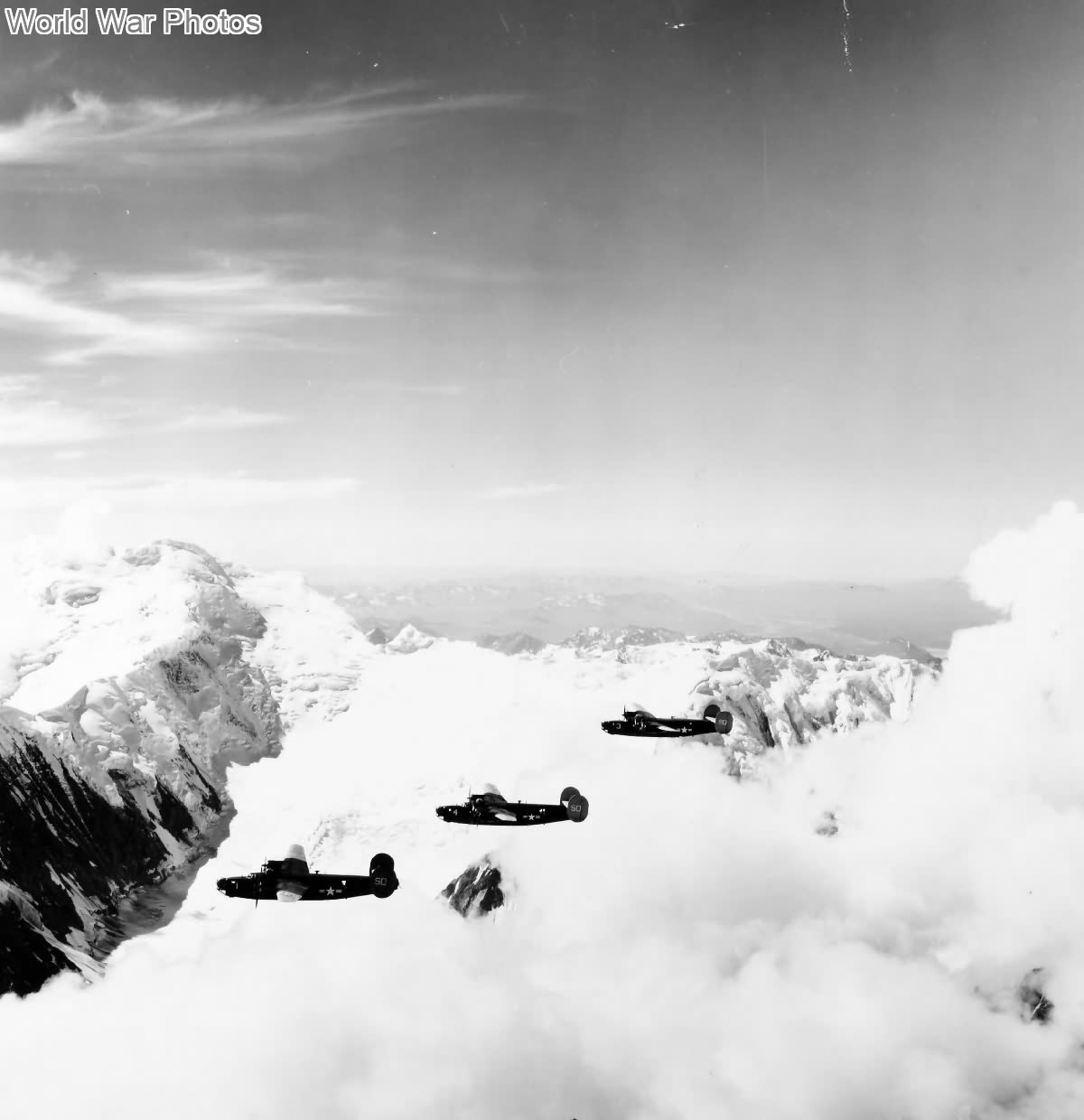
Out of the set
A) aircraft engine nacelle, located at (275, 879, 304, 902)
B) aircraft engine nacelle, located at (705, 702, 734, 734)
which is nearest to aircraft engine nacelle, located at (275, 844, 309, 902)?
aircraft engine nacelle, located at (275, 879, 304, 902)

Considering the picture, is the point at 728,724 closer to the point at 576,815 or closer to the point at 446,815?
the point at 576,815

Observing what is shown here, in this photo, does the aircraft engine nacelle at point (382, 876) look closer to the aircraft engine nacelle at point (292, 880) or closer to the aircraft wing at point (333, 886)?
the aircraft wing at point (333, 886)

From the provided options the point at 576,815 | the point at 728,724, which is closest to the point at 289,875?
the point at 576,815

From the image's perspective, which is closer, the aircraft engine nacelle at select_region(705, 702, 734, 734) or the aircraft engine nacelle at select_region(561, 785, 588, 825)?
the aircraft engine nacelle at select_region(561, 785, 588, 825)

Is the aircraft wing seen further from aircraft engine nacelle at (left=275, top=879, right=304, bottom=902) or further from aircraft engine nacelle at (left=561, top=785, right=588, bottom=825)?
aircraft engine nacelle at (left=561, top=785, right=588, bottom=825)

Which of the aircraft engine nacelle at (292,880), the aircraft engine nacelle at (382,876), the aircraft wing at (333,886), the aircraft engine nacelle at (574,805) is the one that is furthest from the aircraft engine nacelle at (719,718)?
the aircraft engine nacelle at (292,880)

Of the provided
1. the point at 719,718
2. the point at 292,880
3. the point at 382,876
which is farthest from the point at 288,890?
the point at 719,718

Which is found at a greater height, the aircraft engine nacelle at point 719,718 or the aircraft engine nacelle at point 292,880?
the aircraft engine nacelle at point 292,880

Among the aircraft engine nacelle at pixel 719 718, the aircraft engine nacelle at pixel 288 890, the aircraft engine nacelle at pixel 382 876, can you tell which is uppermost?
the aircraft engine nacelle at pixel 288 890

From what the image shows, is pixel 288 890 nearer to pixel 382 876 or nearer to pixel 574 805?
pixel 382 876
